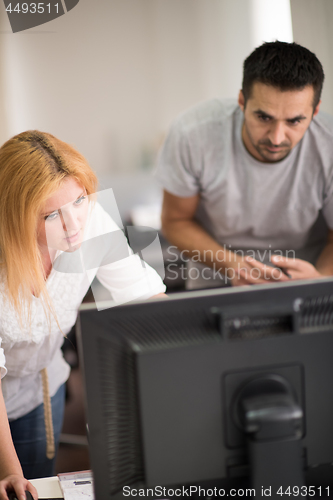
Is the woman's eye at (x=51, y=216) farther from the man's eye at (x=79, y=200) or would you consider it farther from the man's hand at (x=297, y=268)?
the man's hand at (x=297, y=268)

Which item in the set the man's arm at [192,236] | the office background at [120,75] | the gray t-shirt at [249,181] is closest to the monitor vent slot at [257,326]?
the man's arm at [192,236]

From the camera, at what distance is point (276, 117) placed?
1470 millimetres

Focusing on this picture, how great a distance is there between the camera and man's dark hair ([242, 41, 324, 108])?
142 centimetres

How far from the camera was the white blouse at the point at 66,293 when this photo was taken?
1199 mm

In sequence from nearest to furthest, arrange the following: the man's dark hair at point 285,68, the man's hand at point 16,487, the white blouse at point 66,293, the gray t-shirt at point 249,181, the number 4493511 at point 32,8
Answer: the man's hand at point 16,487
the white blouse at point 66,293
the man's dark hair at point 285,68
the gray t-shirt at point 249,181
the number 4493511 at point 32,8

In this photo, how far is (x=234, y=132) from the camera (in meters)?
1.72

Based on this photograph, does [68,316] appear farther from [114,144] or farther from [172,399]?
[114,144]

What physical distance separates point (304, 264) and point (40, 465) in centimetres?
98

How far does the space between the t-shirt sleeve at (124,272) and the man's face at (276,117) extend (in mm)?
590

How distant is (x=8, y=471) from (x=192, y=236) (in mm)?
1104

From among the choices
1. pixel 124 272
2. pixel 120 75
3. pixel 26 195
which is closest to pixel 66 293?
pixel 124 272

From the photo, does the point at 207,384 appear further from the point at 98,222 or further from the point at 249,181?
the point at 249,181

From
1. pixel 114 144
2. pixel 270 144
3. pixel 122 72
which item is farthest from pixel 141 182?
pixel 270 144

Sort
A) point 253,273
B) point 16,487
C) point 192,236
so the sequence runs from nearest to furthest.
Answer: point 16,487 < point 253,273 < point 192,236
